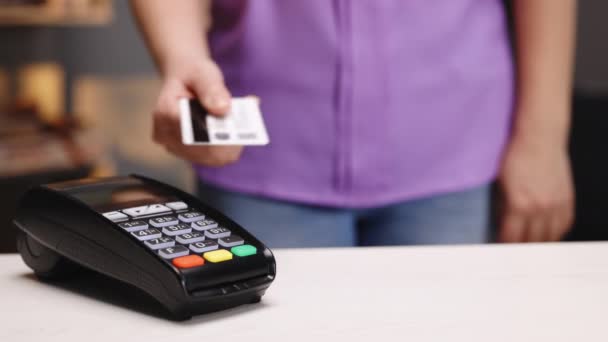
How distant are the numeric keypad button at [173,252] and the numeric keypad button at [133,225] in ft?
0.09

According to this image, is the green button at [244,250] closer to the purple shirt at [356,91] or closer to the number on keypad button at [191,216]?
the number on keypad button at [191,216]

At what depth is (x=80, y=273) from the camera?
0.45 m

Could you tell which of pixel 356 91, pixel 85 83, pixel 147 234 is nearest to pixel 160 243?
pixel 147 234

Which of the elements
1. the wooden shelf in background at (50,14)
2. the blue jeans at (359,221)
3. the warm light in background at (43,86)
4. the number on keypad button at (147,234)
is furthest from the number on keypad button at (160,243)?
the warm light in background at (43,86)

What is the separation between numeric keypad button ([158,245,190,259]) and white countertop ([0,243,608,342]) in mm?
30

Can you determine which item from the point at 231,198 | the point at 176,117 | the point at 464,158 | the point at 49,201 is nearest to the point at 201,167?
the point at 231,198

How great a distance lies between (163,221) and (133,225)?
0.02 meters

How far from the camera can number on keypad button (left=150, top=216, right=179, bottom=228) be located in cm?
43

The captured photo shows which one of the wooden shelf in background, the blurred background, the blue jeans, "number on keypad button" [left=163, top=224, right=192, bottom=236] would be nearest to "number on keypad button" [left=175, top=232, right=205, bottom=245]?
"number on keypad button" [left=163, top=224, right=192, bottom=236]

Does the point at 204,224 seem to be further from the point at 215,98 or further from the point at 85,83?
the point at 85,83

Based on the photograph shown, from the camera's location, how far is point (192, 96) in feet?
2.24

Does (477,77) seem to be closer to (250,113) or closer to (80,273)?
(250,113)

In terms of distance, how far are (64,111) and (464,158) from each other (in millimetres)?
1933

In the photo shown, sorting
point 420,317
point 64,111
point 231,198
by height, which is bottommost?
point 64,111
